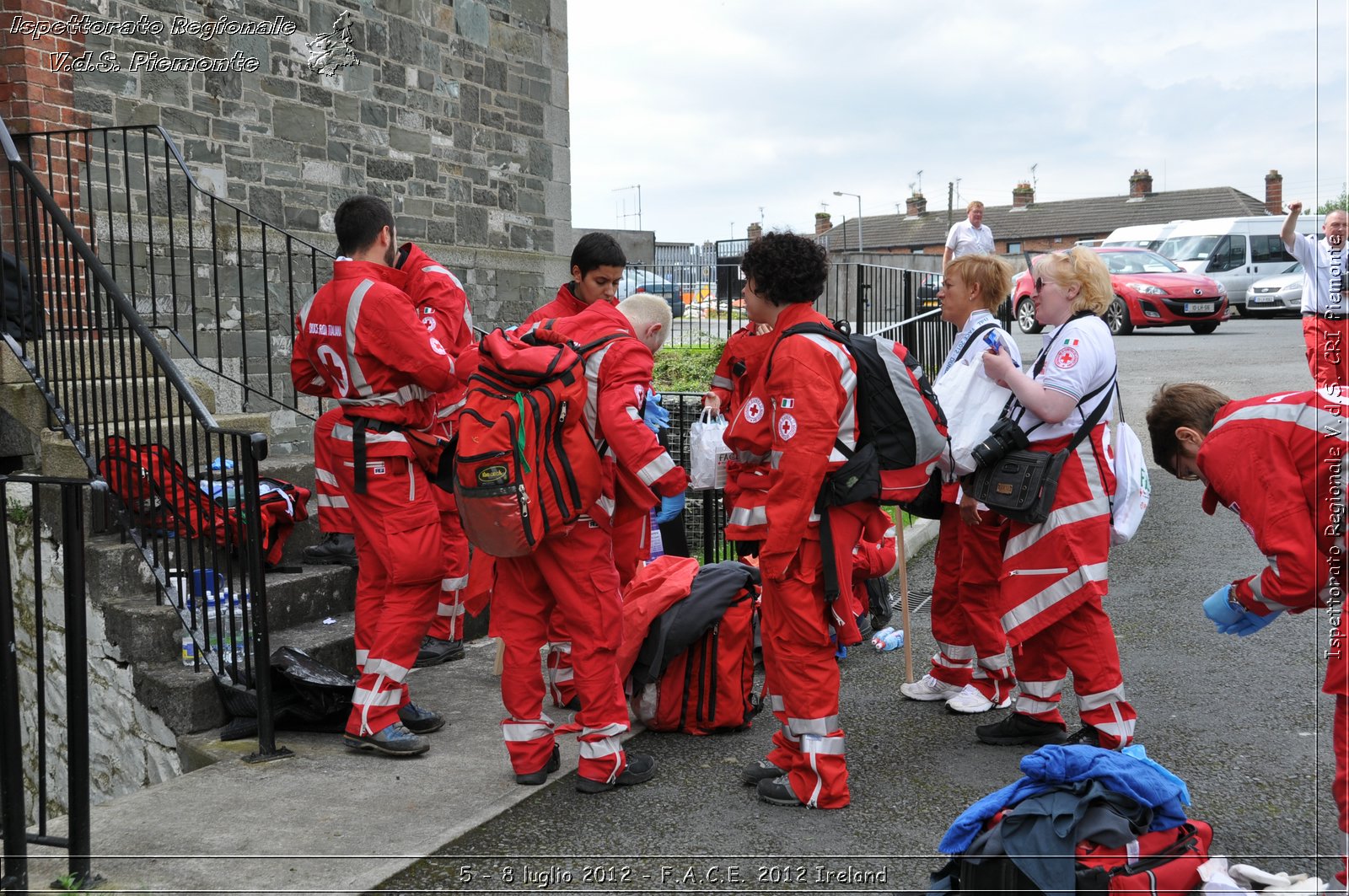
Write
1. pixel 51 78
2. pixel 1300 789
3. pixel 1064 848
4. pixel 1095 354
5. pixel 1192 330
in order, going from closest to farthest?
1. pixel 1064 848
2. pixel 1300 789
3. pixel 1095 354
4. pixel 51 78
5. pixel 1192 330

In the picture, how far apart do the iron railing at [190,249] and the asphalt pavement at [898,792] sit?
12.2ft

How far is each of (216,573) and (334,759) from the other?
93cm

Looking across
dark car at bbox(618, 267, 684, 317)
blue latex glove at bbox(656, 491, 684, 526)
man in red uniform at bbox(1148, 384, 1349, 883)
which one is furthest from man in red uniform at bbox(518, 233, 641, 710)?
dark car at bbox(618, 267, 684, 317)

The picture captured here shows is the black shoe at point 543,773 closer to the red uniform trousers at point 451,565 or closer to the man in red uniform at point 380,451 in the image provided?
the man in red uniform at point 380,451

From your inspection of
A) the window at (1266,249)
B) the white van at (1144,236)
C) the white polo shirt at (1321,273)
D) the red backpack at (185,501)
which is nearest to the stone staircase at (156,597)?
the red backpack at (185,501)

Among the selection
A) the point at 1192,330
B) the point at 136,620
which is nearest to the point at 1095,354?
the point at 136,620

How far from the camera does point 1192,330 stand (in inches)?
708

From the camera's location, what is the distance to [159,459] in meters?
4.83

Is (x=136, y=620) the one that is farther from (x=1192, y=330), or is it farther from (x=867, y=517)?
(x=1192, y=330)

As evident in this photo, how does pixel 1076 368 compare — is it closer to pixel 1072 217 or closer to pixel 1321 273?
pixel 1321 273

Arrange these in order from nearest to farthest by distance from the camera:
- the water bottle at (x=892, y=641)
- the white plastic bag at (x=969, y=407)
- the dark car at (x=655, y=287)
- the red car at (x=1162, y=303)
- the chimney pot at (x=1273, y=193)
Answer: the white plastic bag at (x=969, y=407) → the water bottle at (x=892, y=641) → the dark car at (x=655, y=287) → the red car at (x=1162, y=303) → the chimney pot at (x=1273, y=193)

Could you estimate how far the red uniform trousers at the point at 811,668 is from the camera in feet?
12.2

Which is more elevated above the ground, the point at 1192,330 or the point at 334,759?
the point at 1192,330

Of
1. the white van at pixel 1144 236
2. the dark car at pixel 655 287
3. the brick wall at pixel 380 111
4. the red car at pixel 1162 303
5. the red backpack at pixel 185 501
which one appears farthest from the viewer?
the white van at pixel 1144 236
